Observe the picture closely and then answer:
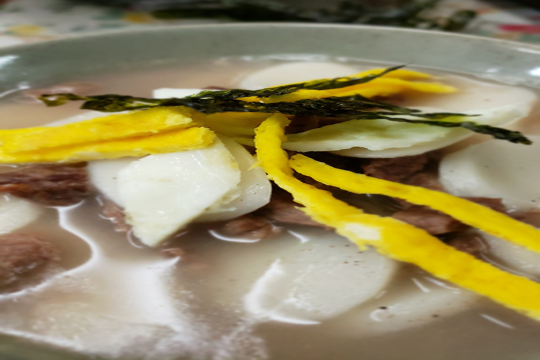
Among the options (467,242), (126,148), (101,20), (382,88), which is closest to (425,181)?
(467,242)

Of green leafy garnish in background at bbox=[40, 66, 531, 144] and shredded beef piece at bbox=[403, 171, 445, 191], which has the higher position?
green leafy garnish in background at bbox=[40, 66, 531, 144]

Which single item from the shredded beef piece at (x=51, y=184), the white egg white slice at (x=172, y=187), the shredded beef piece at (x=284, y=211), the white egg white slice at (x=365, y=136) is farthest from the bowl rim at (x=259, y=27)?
the shredded beef piece at (x=284, y=211)

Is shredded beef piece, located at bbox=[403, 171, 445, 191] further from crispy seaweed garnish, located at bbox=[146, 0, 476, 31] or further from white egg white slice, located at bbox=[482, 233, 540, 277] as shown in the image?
crispy seaweed garnish, located at bbox=[146, 0, 476, 31]

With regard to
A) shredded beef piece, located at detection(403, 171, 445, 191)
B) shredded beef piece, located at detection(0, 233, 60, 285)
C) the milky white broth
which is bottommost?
the milky white broth

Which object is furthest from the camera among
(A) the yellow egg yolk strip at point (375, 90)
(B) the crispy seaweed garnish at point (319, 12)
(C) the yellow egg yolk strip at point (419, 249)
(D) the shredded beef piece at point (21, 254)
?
(B) the crispy seaweed garnish at point (319, 12)

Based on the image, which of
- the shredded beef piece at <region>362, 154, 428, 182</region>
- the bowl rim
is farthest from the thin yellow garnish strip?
the shredded beef piece at <region>362, 154, 428, 182</region>

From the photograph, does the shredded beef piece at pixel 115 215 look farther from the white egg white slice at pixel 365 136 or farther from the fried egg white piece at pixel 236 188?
the white egg white slice at pixel 365 136

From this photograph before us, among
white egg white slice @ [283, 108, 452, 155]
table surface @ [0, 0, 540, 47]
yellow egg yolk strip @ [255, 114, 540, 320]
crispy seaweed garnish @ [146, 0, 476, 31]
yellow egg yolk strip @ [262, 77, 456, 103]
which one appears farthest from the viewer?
crispy seaweed garnish @ [146, 0, 476, 31]
